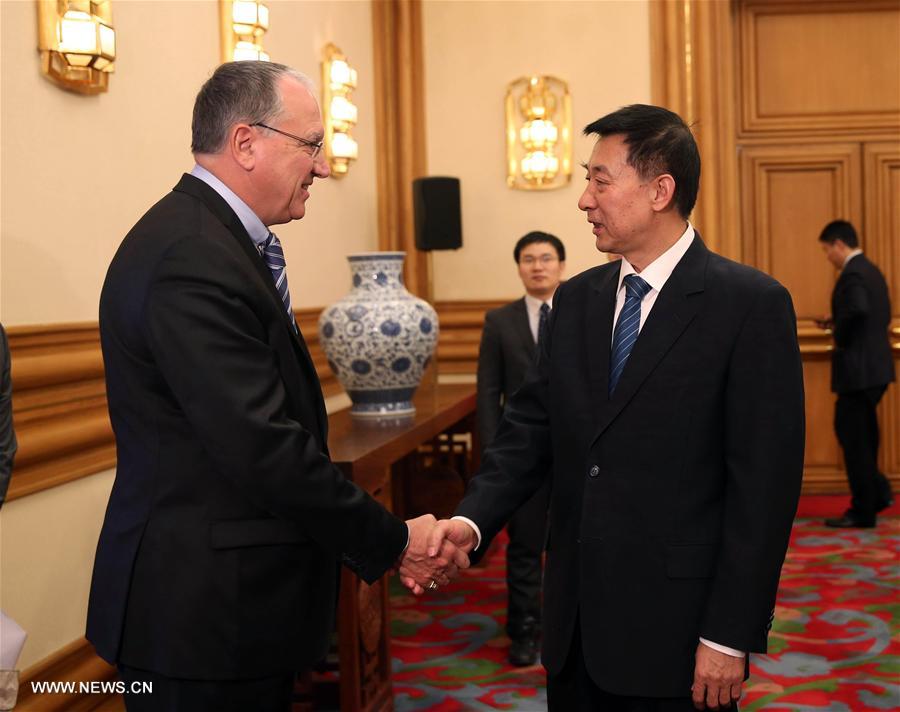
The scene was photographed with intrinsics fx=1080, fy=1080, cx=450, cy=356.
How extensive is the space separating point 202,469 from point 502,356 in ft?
9.35

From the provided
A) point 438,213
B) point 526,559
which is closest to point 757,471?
point 526,559

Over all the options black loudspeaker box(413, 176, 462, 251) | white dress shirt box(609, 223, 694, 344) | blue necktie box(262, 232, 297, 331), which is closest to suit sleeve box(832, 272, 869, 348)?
black loudspeaker box(413, 176, 462, 251)

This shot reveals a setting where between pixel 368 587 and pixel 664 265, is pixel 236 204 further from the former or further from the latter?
pixel 368 587

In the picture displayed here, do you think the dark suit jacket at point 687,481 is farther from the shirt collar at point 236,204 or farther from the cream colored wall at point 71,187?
the cream colored wall at point 71,187

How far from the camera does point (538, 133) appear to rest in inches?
270

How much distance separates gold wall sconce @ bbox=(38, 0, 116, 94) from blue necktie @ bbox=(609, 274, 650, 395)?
5.80 feet

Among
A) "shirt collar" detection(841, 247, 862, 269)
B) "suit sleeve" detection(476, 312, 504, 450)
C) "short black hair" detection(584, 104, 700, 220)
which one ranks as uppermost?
"short black hair" detection(584, 104, 700, 220)

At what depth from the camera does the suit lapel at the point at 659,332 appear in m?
1.93

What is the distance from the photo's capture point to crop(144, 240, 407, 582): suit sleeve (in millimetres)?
→ 1729

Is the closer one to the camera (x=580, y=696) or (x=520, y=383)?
(x=580, y=696)

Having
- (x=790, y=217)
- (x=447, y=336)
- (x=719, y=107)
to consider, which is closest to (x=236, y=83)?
(x=447, y=336)

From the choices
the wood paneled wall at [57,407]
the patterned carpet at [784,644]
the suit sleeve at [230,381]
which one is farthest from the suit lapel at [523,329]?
the suit sleeve at [230,381]

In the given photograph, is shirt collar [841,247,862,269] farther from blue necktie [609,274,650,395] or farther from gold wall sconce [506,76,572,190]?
blue necktie [609,274,650,395]

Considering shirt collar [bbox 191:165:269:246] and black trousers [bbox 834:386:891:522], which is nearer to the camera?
shirt collar [bbox 191:165:269:246]
